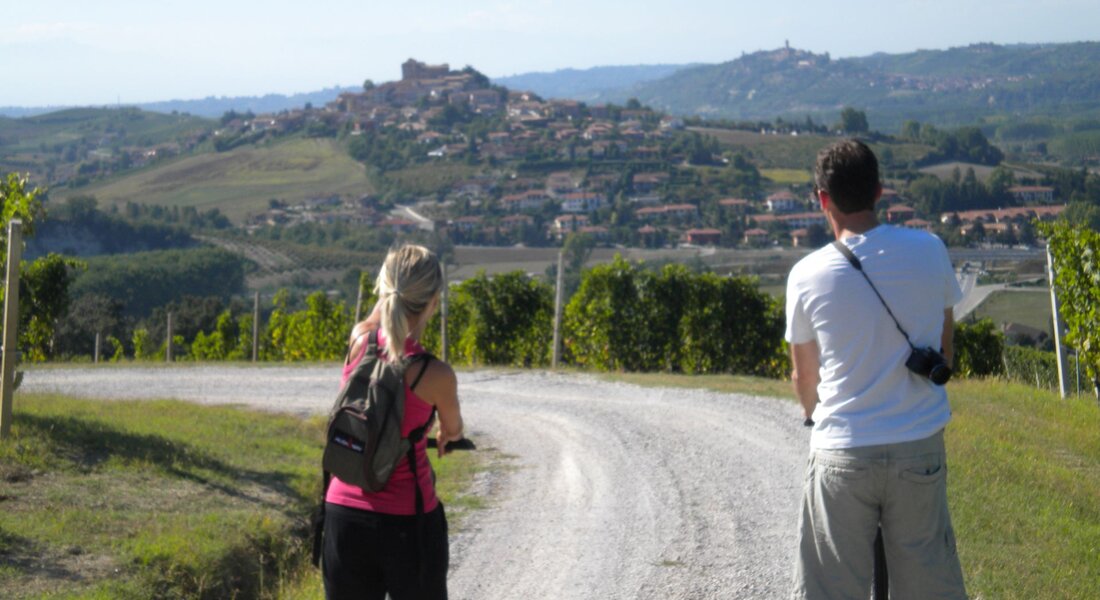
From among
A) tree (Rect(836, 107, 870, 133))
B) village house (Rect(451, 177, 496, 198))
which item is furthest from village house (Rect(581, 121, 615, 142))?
tree (Rect(836, 107, 870, 133))

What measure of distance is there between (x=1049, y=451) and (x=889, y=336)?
6738mm

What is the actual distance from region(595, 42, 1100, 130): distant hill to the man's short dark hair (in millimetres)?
29949

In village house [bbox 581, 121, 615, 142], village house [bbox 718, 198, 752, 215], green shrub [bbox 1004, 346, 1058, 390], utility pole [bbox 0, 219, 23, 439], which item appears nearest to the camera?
utility pole [bbox 0, 219, 23, 439]

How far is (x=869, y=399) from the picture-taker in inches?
132

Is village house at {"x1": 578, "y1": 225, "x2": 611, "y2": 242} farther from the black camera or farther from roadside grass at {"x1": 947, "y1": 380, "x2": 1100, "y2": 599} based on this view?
the black camera

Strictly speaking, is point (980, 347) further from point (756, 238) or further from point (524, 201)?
point (524, 201)

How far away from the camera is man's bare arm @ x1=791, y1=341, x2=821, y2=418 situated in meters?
3.49

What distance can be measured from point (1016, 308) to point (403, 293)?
736 inches

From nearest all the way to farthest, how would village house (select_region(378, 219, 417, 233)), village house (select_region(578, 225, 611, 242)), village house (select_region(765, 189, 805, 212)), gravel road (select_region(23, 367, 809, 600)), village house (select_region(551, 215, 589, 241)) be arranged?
gravel road (select_region(23, 367, 809, 600)), village house (select_region(765, 189, 805, 212)), village house (select_region(578, 225, 611, 242)), village house (select_region(551, 215, 589, 241)), village house (select_region(378, 219, 417, 233))

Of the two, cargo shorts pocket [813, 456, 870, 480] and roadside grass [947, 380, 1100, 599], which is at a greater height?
cargo shorts pocket [813, 456, 870, 480]

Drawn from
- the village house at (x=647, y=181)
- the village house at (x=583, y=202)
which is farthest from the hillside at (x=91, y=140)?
the village house at (x=647, y=181)

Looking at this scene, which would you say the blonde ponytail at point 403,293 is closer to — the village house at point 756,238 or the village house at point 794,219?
the village house at point 794,219

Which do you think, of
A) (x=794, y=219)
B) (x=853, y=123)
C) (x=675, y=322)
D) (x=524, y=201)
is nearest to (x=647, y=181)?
(x=524, y=201)

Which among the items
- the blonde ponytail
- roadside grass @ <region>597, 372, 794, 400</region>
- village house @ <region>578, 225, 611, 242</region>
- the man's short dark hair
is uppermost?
the man's short dark hair
